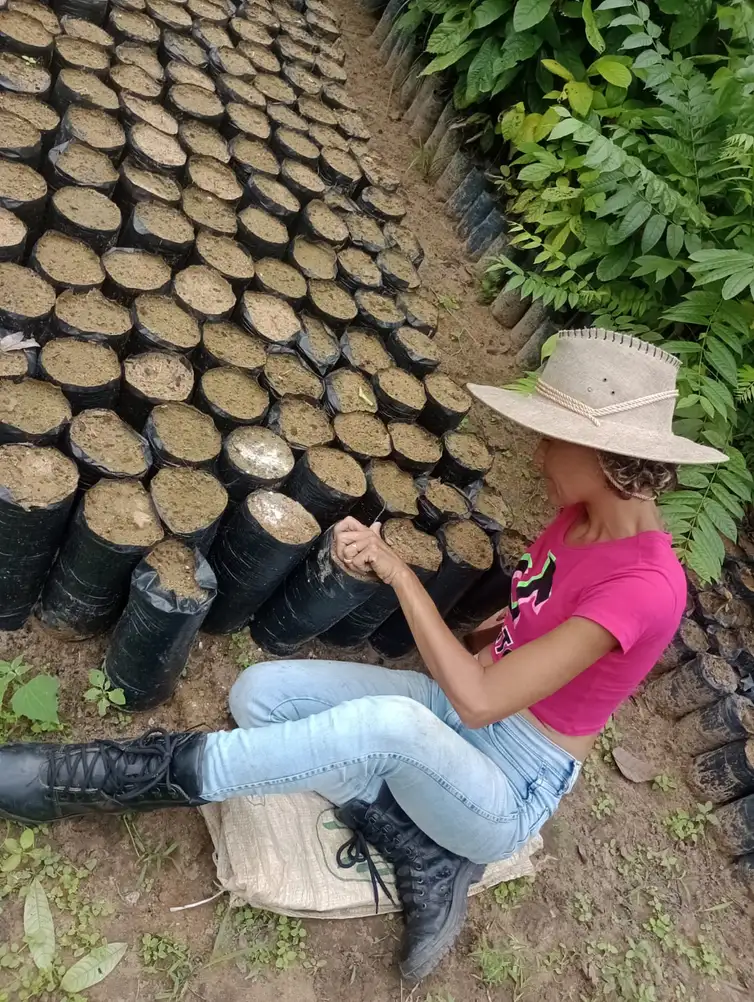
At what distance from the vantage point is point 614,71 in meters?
3.18

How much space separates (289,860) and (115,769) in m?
0.52

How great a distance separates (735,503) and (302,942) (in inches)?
81.7

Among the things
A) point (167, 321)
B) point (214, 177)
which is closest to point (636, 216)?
point (214, 177)

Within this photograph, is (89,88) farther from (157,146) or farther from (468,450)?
(468,450)

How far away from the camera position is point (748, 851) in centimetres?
246

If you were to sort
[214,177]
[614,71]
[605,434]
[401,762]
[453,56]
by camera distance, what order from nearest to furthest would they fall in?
[605,434] → [401,762] → [214,177] → [614,71] → [453,56]

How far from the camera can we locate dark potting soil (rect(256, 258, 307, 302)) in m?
2.64

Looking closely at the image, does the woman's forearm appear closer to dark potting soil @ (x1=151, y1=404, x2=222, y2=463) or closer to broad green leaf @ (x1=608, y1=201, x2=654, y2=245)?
dark potting soil @ (x1=151, y1=404, x2=222, y2=463)

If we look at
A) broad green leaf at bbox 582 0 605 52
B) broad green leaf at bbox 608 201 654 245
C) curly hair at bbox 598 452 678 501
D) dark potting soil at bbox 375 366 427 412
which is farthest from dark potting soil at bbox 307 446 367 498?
broad green leaf at bbox 582 0 605 52

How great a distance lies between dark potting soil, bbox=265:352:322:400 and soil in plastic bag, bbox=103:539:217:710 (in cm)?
73

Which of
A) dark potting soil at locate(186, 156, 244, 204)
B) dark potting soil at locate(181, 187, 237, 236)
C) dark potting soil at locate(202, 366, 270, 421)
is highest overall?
dark potting soil at locate(186, 156, 244, 204)

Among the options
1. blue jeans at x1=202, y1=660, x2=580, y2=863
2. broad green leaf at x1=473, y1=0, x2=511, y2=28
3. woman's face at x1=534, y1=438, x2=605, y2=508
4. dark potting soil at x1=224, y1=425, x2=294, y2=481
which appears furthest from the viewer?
broad green leaf at x1=473, y1=0, x2=511, y2=28

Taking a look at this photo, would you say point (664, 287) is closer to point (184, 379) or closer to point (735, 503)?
point (735, 503)

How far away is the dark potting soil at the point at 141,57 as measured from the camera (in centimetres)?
297
